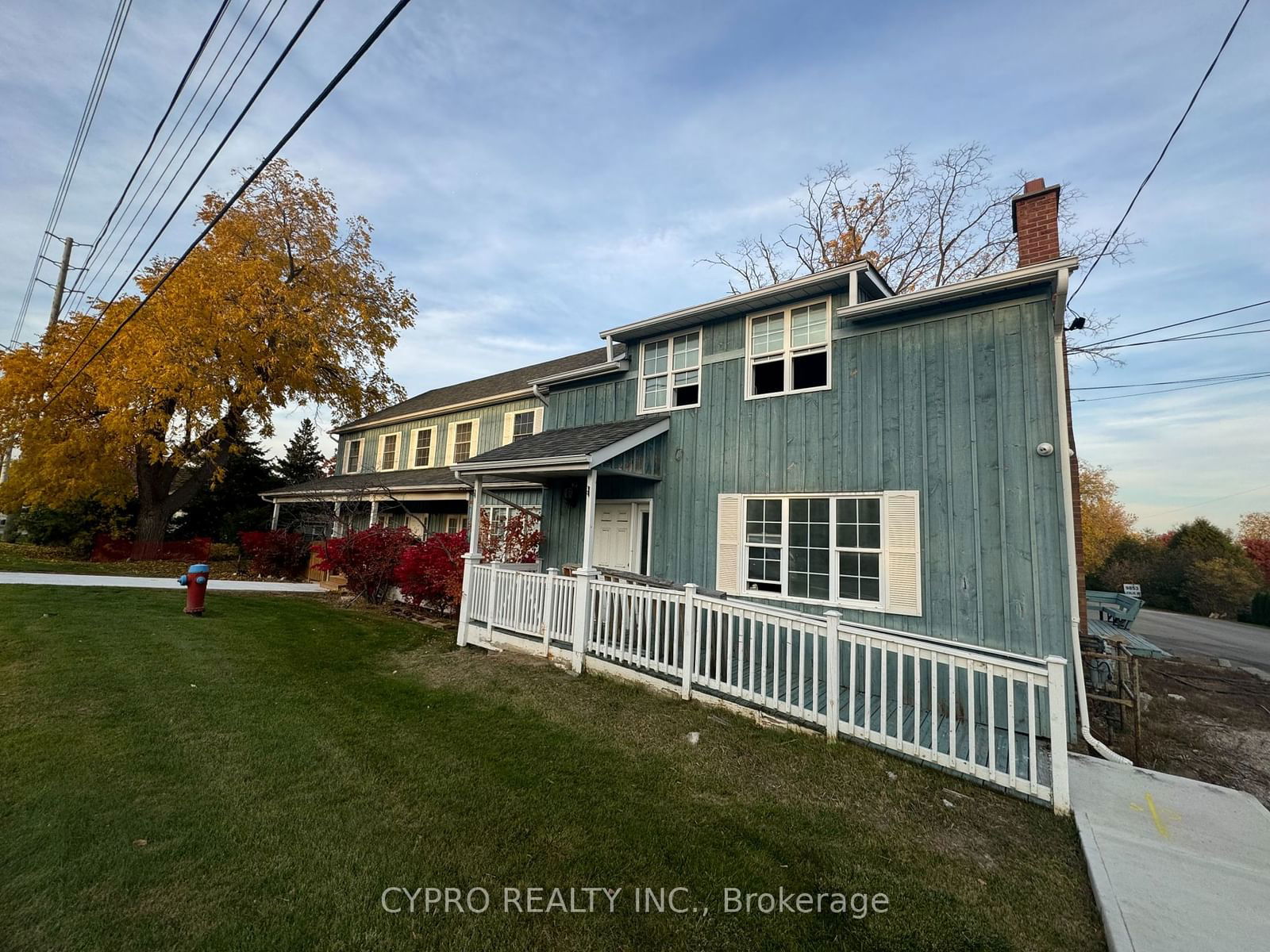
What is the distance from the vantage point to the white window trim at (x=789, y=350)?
23.7 feet

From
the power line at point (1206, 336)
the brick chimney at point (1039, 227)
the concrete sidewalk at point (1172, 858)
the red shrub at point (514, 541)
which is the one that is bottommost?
the concrete sidewalk at point (1172, 858)

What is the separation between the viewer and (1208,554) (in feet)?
88.4

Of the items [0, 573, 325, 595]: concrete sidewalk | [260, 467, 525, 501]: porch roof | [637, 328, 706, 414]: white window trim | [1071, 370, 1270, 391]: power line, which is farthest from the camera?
[1071, 370, 1270, 391]: power line

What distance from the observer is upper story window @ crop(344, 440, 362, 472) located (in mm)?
20141

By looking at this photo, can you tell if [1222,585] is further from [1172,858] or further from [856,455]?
[1172,858]

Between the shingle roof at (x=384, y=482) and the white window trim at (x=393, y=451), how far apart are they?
0.24m

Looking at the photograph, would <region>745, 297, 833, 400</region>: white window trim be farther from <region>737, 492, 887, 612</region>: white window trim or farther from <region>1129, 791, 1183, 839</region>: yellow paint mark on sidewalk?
<region>1129, 791, 1183, 839</region>: yellow paint mark on sidewalk

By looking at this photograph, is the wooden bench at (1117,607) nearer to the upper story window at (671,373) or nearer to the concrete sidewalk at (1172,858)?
the concrete sidewalk at (1172,858)

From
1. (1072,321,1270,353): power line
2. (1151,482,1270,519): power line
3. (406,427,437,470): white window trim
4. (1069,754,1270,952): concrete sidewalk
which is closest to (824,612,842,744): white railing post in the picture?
(1069,754,1270,952): concrete sidewalk

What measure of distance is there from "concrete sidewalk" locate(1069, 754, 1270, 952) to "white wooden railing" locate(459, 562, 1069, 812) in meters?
0.37

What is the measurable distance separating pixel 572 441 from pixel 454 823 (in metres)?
5.92

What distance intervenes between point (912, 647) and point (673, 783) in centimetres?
239

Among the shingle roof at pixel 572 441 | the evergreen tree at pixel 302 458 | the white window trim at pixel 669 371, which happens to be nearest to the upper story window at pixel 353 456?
the evergreen tree at pixel 302 458

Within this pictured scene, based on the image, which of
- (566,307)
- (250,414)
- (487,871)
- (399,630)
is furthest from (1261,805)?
(250,414)
